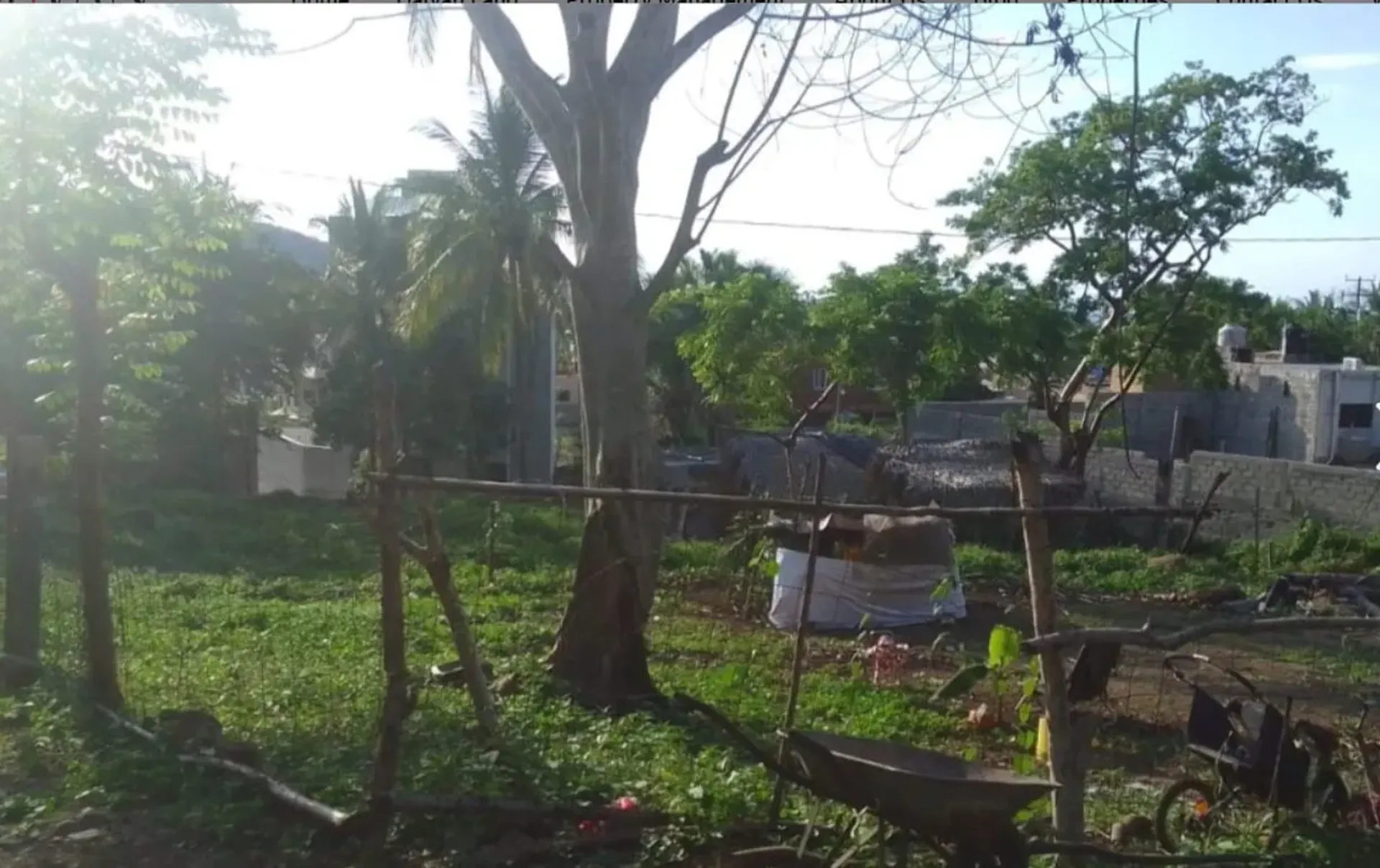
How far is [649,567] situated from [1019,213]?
17.3m

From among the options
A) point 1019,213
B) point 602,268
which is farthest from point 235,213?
point 1019,213

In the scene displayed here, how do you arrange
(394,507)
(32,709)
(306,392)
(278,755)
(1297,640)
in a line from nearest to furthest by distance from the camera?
1. (394,507)
2. (278,755)
3. (32,709)
4. (1297,640)
5. (306,392)

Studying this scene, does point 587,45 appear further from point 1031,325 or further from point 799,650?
point 1031,325

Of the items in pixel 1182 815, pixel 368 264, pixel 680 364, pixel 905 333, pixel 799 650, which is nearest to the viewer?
pixel 799 650

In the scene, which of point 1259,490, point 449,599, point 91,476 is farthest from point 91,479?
point 1259,490

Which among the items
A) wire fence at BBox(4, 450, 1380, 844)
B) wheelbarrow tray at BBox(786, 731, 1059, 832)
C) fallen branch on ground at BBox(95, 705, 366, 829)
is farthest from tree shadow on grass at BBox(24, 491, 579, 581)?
wheelbarrow tray at BBox(786, 731, 1059, 832)

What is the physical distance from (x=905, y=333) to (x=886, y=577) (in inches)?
492

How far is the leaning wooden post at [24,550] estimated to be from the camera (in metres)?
8.86

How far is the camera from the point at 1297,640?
50.1 ft

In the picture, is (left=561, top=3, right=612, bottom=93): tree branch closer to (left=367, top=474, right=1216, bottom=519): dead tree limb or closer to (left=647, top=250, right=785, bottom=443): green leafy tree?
(left=367, top=474, right=1216, bottom=519): dead tree limb

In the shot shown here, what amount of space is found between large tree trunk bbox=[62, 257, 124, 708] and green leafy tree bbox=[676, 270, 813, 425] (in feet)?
73.9

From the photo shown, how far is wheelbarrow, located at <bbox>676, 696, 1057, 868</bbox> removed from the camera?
405cm

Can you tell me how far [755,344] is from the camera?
31172 millimetres

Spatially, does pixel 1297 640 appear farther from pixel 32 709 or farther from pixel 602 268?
pixel 32 709
